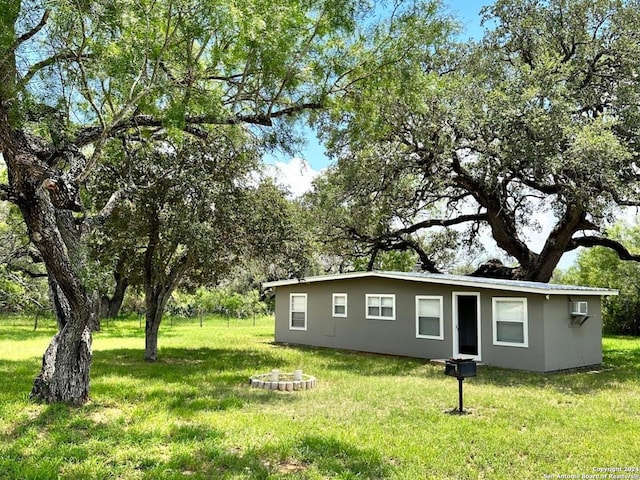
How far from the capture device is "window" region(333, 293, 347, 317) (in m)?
15.3

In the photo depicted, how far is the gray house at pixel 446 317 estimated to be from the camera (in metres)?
11.3

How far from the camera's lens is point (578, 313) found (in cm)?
1168

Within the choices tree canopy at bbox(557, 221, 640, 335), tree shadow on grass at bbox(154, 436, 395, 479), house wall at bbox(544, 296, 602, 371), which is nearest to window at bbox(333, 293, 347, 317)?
house wall at bbox(544, 296, 602, 371)

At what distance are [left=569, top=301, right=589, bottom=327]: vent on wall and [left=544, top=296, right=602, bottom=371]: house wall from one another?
0.29ft

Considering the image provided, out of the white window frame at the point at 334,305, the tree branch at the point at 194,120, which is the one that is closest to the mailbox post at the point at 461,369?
the tree branch at the point at 194,120

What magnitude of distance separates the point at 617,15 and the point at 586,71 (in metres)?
1.49

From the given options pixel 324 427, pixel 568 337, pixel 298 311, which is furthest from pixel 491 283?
pixel 298 311

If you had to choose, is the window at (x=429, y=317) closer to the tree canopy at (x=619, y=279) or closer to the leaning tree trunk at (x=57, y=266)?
the leaning tree trunk at (x=57, y=266)

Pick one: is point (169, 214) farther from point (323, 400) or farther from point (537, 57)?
point (537, 57)

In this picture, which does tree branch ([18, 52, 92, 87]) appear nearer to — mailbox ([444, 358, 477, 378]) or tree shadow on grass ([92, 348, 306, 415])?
tree shadow on grass ([92, 348, 306, 415])

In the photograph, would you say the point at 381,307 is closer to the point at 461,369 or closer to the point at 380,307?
the point at 380,307

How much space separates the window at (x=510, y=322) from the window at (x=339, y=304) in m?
4.68

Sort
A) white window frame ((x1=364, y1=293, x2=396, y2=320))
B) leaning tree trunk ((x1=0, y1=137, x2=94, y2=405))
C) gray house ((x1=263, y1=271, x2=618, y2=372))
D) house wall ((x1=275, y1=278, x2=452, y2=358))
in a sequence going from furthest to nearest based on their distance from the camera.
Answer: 1. white window frame ((x1=364, y1=293, x2=396, y2=320))
2. house wall ((x1=275, y1=278, x2=452, y2=358))
3. gray house ((x1=263, y1=271, x2=618, y2=372))
4. leaning tree trunk ((x1=0, y1=137, x2=94, y2=405))

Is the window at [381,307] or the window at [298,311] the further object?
the window at [298,311]
